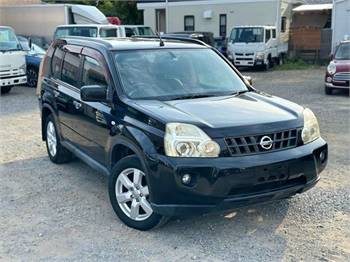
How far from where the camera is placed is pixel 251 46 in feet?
65.7

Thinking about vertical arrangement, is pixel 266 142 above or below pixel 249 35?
below

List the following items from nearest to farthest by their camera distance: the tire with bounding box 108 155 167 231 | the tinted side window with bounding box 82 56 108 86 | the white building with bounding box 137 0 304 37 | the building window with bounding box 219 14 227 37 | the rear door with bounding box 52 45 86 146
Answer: the tire with bounding box 108 155 167 231, the tinted side window with bounding box 82 56 108 86, the rear door with bounding box 52 45 86 146, the white building with bounding box 137 0 304 37, the building window with bounding box 219 14 227 37

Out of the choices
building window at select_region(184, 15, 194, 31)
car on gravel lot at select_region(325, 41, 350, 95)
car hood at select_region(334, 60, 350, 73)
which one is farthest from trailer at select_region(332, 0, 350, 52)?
car hood at select_region(334, 60, 350, 73)

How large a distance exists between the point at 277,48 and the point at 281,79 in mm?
5552

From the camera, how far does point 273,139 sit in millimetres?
3887

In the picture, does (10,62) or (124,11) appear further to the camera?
(124,11)

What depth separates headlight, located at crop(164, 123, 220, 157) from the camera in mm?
3670

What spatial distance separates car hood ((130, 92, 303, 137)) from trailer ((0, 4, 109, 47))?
14.7 meters

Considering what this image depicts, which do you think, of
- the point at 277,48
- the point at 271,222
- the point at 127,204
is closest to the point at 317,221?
the point at 271,222

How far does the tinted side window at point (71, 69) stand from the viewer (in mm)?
5397

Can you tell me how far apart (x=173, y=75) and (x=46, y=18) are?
52.6ft

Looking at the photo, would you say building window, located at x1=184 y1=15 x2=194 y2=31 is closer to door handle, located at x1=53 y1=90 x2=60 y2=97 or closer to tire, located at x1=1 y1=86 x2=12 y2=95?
tire, located at x1=1 y1=86 x2=12 y2=95

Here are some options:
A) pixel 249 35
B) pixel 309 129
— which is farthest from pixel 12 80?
pixel 249 35

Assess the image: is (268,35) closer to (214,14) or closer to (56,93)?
(214,14)
